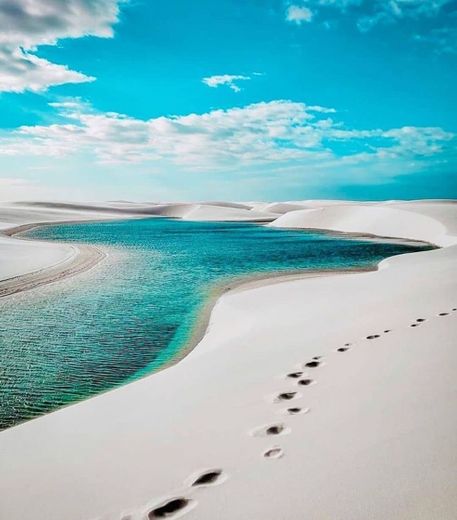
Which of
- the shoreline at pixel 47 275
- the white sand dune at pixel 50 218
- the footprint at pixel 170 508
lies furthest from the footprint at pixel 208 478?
the white sand dune at pixel 50 218

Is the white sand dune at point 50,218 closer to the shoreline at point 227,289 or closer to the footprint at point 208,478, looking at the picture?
the shoreline at point 227,289

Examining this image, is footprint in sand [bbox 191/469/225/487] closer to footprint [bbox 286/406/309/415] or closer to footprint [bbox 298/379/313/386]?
footprint [bbox 286/406/309/415]

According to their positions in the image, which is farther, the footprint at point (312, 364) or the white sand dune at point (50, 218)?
the white sand dune at point (50, 218)

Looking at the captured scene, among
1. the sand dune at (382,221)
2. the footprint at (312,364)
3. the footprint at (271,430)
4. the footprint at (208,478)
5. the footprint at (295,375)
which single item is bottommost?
the footprint at (208,478)

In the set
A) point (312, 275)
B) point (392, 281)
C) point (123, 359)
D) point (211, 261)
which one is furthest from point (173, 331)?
point (211, 261)

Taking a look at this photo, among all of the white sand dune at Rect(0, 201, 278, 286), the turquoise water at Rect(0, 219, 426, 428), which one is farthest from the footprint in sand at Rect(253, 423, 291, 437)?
the white sand dune at Rect(0, 201, 278, 286)

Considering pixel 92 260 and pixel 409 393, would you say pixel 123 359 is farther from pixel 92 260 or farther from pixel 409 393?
pixel 92 260

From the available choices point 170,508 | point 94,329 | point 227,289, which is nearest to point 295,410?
point 170,508
